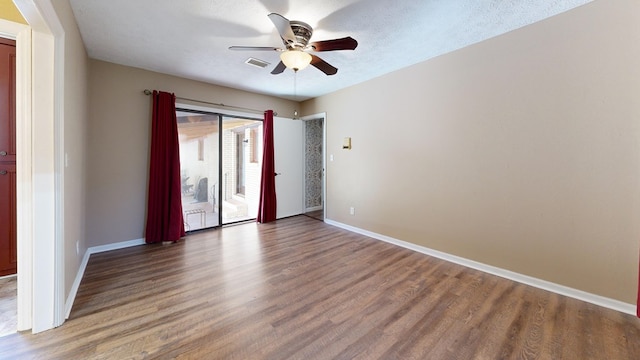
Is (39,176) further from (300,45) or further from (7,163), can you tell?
(300,45)

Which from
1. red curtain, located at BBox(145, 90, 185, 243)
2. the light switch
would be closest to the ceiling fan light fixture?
the light switch

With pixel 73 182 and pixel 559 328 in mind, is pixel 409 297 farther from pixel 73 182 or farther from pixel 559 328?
pixel 73 182

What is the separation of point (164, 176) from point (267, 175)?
1.69 metres

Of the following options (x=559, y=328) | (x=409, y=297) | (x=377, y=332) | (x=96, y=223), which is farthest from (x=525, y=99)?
(x=96, y=223)

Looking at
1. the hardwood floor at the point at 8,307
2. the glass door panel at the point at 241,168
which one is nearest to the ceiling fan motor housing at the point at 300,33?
the glass door panel at the point at 241,168

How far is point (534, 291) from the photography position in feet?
7.47

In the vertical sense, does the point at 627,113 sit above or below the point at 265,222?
above

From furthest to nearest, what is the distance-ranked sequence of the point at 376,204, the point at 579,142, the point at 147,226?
the point at 376,204, the point at 147,226, the point at 579,142

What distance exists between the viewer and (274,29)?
241 centimetres

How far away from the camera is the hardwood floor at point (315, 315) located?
61.5 inches

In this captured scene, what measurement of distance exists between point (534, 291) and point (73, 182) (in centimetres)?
426

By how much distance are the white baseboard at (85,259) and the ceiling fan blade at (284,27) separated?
268 centimetres

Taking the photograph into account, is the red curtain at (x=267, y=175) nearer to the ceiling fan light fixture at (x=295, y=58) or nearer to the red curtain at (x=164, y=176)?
the red curtain at (x=164, y=176)

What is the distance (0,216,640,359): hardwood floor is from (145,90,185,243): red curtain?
578mm
